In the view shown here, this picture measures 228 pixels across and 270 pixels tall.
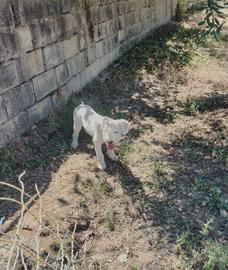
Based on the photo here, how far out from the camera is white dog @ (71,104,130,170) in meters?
4.23

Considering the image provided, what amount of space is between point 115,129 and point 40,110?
1.63 metres

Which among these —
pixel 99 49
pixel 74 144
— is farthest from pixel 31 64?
pixel 99 49

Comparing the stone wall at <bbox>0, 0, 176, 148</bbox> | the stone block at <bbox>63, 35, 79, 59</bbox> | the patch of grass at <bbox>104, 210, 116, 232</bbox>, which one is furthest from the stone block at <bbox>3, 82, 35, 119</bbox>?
the patch of grass at <bbox>104, 210, 116, 232</bbox>

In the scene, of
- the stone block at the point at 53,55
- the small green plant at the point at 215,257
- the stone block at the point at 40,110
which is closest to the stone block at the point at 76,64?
the stone block at the point at 53,55

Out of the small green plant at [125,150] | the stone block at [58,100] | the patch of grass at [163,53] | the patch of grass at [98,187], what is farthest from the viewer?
the patch of grass at [163,53]

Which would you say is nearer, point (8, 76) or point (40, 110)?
point (8, 76)

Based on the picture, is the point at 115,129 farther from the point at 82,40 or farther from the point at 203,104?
the point at 82,40

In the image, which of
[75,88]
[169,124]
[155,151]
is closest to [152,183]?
[155,151]

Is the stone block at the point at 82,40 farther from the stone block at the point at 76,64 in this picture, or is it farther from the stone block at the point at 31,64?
the stone block at the point at 31,64

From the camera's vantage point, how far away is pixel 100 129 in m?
4.43

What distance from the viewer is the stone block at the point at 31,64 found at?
5.01 meters

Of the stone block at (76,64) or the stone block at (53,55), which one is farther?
the stone block at (76,64)

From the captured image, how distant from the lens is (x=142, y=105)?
21.5 feet

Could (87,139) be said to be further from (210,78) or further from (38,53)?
(210,78)
